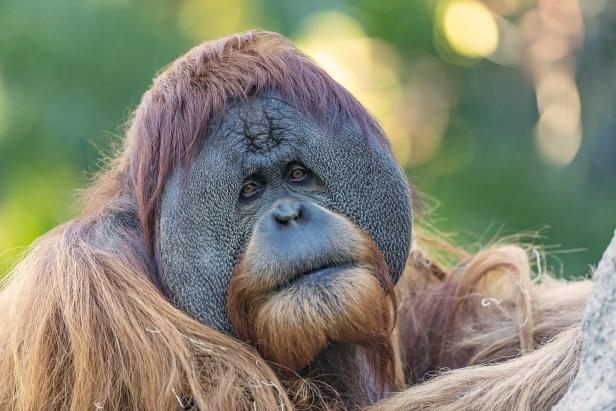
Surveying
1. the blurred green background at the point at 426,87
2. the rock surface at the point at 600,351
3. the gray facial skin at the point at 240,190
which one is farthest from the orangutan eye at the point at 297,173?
the blurred green background at the point at 426,87

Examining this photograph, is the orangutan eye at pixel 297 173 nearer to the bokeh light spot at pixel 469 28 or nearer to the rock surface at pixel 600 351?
the rock surface at pixel 600 351

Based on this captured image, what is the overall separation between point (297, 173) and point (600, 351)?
0.99 m

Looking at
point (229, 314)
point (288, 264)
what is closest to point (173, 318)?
point (229, 314)

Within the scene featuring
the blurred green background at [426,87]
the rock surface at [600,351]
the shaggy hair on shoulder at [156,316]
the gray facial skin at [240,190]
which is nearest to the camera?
the rock surface at [600,351]

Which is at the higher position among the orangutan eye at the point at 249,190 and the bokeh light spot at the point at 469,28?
the bokeh light spot at the point at 469,28

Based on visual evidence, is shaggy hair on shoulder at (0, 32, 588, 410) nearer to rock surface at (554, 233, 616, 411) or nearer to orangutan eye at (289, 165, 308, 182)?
orangutan eye at (289, 165, 308, 182)

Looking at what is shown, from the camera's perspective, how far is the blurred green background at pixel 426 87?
6887mm

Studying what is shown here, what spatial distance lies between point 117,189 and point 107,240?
30 centimetres

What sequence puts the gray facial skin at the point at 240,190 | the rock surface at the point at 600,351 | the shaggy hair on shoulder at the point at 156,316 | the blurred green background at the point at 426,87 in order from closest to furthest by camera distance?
the rock surface at the point at 600,351 → the shaggy hair on shoulder at the point at 156,316 → the gray facial skin at the point at 240,190 → the blurred green background at the point at 426,87

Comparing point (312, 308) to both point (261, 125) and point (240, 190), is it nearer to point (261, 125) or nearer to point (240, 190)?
point (240, 190)

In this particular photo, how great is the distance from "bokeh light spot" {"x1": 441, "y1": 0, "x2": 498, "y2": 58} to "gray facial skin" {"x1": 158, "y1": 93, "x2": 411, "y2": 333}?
489 centimetres

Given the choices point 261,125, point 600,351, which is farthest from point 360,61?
point 600,351

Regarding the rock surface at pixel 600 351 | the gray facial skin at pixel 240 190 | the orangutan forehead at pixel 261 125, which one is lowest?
the rock surface at pixel 600 351

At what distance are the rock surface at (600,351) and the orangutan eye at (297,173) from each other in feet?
2.89
